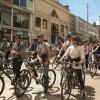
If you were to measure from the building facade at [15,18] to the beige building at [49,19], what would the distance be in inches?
62.4

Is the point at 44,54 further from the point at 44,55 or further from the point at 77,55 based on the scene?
the point at 77,55

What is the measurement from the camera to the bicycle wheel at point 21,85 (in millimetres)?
10054

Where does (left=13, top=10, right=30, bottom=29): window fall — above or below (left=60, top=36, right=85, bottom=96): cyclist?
above

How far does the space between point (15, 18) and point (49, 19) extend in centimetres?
1327

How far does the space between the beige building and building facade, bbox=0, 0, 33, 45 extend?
1.58 meters

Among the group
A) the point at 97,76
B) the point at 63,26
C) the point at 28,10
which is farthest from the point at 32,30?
the point at 97,76

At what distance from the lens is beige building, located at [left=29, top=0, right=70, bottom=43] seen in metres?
46.0

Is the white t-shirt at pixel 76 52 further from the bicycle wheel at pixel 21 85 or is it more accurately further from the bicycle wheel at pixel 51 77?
the bicycle wheel at pixel 51 77

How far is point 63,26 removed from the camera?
61094 mm

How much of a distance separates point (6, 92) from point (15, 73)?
27.7 inches

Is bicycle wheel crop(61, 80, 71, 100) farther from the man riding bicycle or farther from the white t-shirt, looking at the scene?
the man riding bicycle

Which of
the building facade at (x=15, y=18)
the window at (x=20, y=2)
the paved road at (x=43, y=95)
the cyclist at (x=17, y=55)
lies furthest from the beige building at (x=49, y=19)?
the cyclist at (x=17, y=55)

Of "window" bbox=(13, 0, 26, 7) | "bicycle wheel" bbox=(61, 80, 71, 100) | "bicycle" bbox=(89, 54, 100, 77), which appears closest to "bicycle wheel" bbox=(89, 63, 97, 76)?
"bicycle" bbox=(89, 54, 100, 77)

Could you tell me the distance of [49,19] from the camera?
52.2 metres
